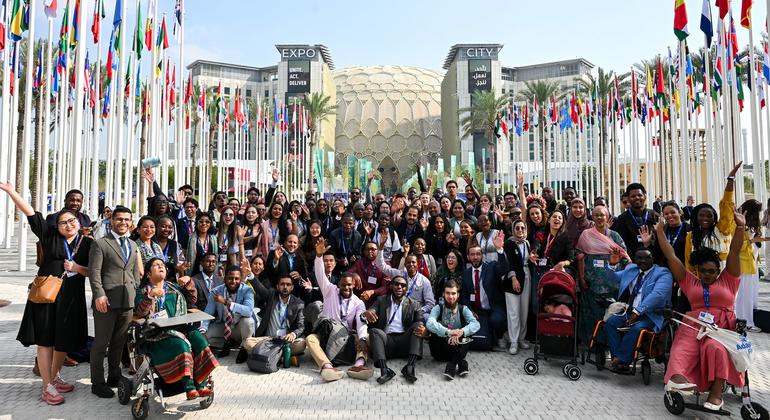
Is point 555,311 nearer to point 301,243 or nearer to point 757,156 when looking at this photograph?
point 301,243

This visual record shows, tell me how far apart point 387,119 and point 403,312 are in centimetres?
8459

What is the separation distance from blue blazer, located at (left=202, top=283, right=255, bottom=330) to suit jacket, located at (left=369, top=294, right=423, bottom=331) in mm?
1832

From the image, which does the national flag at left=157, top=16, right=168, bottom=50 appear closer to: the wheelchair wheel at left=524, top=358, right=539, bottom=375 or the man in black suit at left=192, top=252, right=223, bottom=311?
the man in black suit at left=192, top=252, right=223, bottom=311

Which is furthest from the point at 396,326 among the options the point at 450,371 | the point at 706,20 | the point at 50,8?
the point at 50,8

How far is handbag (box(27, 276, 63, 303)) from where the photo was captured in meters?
5.43

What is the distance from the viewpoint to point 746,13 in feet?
46.4

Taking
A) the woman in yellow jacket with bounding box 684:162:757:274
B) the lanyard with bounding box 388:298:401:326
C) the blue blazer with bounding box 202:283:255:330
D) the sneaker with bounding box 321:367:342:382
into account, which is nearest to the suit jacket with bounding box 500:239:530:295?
the lanyard with bounding box 388:298:401:326

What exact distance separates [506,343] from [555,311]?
5.03 ft

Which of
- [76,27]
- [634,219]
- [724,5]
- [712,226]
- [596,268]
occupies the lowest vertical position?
[596,268]

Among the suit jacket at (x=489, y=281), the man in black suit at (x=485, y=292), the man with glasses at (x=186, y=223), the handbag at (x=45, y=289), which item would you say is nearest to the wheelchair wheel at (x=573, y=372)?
the man in black suit at (x=485, y=292)

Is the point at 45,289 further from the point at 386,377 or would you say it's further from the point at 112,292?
the point at 386,377

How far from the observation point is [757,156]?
615 inches

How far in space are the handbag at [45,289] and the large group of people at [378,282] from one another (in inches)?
7.7

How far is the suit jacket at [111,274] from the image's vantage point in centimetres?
552
